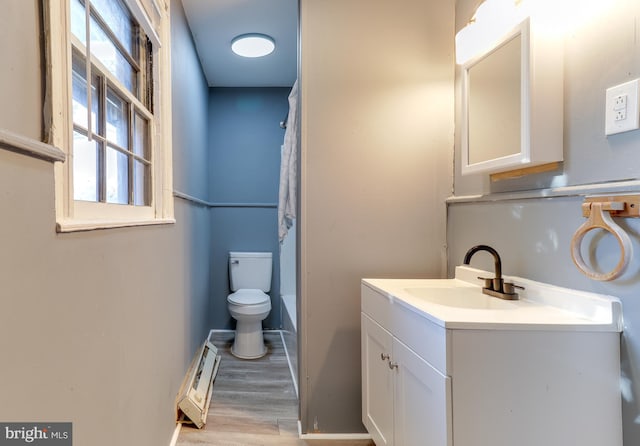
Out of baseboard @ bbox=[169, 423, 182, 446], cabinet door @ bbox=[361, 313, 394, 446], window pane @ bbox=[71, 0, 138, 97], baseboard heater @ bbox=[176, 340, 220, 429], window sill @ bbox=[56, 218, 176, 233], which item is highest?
window pane @ bbox=[71, 0, 138, 97]

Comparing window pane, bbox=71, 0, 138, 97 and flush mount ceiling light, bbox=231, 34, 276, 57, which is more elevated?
flush mount ceiling light, bbox=231, 34, 276, 57

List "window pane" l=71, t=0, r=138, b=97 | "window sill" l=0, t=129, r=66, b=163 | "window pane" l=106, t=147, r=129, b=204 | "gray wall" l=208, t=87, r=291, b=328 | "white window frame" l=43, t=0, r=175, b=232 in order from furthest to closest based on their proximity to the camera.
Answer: "gray wall" l=208, t=87, r=291, b=328 → "window pane" l=106, t=147, r=129, b=204 → "window pane" l=71, t=0, r=138, b=97 → "white window frame" l=43, t=0, r=175, b=232 → "window sill" l=0, t=129, r=66, b=163

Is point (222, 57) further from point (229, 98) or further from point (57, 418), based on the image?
point (57, 418)

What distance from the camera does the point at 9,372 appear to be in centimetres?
57

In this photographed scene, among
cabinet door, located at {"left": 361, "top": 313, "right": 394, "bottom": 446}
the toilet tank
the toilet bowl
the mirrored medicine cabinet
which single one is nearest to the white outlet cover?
the mirrored medicine cabinet

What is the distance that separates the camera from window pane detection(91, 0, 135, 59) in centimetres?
114

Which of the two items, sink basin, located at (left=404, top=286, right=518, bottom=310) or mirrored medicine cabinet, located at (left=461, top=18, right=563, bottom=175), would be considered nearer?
mirrored medicine cabinet, located at (left=461, top=18, right=563, bottom=175)

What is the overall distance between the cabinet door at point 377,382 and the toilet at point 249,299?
128 cm

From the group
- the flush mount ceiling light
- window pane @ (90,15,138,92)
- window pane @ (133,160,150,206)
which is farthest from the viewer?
the flush mount ceiling light

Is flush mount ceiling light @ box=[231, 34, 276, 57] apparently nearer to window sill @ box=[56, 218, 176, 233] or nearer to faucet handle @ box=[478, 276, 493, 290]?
window sill @ box=[56, 218, 176, 233]

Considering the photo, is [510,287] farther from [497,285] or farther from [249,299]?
[249,299]

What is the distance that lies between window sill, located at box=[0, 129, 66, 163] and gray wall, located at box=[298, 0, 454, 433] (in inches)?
44.2

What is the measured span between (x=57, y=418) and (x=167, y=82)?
1.45 meters

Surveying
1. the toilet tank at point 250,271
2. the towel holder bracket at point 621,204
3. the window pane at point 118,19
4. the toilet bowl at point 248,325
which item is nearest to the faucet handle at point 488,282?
the towel holder bracket at point 621,204
